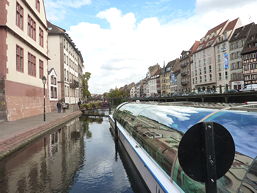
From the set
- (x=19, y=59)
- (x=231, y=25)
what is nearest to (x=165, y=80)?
(x=231, y=25)

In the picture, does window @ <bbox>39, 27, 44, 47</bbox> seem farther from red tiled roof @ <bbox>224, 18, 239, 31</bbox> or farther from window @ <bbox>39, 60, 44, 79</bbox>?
red tiled roof @ <bbox>224, 18, 239, 31</bbox>

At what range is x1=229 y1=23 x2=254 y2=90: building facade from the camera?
5312 centimetres

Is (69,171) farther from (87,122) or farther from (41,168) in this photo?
(87,122)

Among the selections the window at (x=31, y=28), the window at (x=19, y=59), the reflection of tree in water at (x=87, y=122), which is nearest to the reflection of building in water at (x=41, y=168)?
the reflection of tree in water at (x=87, y=122)

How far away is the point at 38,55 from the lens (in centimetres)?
2492

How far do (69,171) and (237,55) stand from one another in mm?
56595

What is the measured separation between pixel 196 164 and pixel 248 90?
32.4 metres

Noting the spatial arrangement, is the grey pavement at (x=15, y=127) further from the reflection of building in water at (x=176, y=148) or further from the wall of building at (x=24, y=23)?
the wall of building at (x=24, y=23)

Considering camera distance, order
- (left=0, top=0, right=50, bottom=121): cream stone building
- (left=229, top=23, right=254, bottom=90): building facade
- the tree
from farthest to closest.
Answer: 1. the tree
2. (left=229, top=23, right=254, bottom=90): building facade
3. (left=0, top=0, right=50, bottom=121): cream stone building

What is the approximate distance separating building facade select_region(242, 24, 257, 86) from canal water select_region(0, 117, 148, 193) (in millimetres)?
46946

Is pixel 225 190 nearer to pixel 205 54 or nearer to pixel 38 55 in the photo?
pixel 38 55

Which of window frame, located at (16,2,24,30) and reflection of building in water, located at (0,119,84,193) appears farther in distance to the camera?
window frame, located at (16,2,24,30)

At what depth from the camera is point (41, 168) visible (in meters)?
6.64

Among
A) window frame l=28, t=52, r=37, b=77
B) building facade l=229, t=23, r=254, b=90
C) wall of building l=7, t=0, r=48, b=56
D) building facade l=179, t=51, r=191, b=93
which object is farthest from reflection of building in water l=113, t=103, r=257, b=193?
building facade l=179, t=51, r=191, b=93
